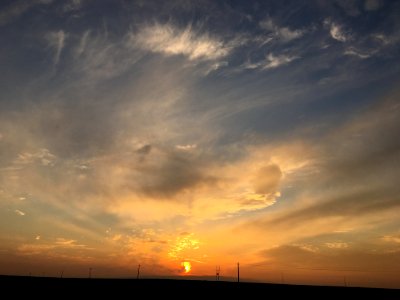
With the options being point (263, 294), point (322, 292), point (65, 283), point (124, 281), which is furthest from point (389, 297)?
point (65, 283)

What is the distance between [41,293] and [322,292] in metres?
45.8

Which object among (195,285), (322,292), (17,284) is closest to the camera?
(17,284)

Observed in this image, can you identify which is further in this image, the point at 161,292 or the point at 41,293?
the point at 161,292

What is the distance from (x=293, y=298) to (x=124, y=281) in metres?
26.7

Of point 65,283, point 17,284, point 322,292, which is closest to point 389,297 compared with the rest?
point 322,292

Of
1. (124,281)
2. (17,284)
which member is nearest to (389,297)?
(124,281)

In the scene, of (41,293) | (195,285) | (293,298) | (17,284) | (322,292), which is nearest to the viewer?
(41,293)

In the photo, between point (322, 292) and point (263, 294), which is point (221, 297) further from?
point (322, 292)

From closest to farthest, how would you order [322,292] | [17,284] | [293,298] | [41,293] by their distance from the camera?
[41,293], [17,284], [293,298], [322,292]

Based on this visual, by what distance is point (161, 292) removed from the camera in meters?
46.5

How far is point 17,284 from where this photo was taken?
45469 millimetres

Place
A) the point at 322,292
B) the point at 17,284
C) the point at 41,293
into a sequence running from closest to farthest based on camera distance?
the point at 41,293
the point at 17,284
the point at 322,292

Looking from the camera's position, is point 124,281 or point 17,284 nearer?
point 17,284

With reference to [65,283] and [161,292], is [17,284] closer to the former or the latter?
[65,283]
